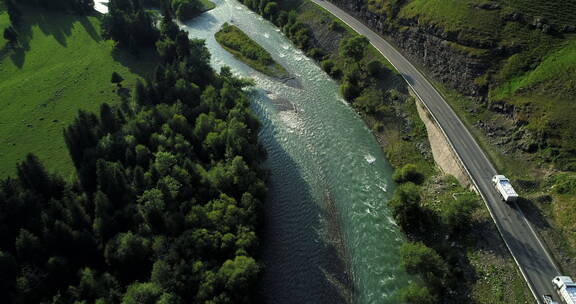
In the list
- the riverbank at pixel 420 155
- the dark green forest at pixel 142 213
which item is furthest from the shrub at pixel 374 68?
the dark green forest at pixel 142 213

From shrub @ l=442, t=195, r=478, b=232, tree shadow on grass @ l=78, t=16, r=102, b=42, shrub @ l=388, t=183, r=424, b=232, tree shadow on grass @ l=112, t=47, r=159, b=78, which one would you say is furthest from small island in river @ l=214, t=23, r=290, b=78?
shrub @ l=442, t=195, r=478, b=232

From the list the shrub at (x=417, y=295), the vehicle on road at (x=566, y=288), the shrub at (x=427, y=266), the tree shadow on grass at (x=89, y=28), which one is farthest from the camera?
the tree shadow on grass at (x=89, y=28)

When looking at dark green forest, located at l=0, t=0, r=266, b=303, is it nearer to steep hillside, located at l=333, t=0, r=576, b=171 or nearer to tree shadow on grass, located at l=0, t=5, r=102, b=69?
steep hillside, located at l=333, t=0, r=576, b=171

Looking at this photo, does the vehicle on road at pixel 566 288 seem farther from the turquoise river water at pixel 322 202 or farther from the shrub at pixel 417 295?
the turquoise river water at pixel 322 202

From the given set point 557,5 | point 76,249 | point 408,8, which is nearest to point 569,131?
point 557,5

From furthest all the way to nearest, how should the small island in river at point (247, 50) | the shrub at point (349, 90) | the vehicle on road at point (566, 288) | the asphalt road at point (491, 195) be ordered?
1. the small island in river at point (247, 50)
2. the shrub at point (349, 90)
3. the asphalt road at point (491, 195)
4. the vehicle on road at point (566, 288)

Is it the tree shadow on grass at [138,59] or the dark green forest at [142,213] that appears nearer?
the dark green forest at [142,213]
